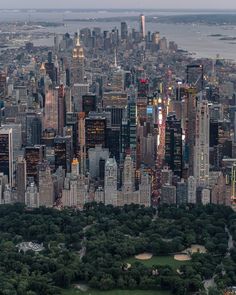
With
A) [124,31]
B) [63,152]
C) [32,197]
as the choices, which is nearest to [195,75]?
[63,152]

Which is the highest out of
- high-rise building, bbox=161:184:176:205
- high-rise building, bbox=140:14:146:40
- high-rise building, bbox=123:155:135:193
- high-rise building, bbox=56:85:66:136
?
high-rise building, bbox=140:14:146:40

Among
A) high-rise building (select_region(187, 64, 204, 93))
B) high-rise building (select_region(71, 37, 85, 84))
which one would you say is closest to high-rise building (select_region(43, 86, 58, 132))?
high-rise building (select_region(71, 37, 85, 84))

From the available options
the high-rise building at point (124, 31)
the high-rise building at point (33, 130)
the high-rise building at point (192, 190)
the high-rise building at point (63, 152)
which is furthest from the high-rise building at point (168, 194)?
the high-rise building at point (124, 31)

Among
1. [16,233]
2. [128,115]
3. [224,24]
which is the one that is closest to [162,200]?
[16,233]

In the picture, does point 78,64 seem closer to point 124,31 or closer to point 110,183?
point 124,31

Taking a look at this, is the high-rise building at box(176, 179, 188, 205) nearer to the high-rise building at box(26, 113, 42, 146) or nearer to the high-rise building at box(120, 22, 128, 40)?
the high-rise building at box(26, 113, 42, 146)

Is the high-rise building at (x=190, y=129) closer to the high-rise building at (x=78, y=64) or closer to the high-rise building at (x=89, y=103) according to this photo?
the high-rise building at (x=89, y=103)
